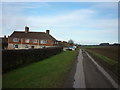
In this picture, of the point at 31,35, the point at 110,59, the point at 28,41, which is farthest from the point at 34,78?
the point at 31,35

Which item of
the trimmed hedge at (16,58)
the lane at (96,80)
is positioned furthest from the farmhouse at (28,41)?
the lane at (96,80)

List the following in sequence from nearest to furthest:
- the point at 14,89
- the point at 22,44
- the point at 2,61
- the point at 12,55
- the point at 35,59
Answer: the point at 14,89 < the point at 2,61 < the point at 12,55 < the point at 35,59 < the point at 22,44

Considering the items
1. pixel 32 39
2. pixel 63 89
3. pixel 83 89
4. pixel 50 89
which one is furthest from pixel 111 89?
pixel 32 39

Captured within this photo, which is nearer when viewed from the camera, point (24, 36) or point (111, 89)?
point (111, 89)

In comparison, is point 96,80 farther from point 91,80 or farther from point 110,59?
point 110,59

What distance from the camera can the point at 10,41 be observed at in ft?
228

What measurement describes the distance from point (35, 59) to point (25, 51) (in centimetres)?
402

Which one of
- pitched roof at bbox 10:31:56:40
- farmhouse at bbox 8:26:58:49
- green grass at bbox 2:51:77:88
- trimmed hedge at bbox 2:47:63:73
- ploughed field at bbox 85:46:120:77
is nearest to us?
green grass at bbox 2:51:77:88

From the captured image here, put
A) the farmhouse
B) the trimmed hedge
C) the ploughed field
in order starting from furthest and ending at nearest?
the farmhouse → the ploughed field → the trimmed hedge

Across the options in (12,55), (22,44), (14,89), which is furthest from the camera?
(22,44)

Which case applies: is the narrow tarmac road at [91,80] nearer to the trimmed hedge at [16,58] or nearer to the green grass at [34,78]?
the green grass at [34,78]

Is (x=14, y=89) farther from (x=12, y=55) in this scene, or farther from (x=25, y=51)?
(x=25, y=51)

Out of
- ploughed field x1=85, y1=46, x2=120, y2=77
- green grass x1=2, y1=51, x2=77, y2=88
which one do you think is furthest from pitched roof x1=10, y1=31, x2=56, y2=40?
green grass x1=2, y1=51, x2=77, y2=88

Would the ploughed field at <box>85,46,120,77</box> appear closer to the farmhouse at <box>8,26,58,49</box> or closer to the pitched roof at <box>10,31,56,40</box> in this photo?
the farmhouse at <box>8,26,58,49</box>
